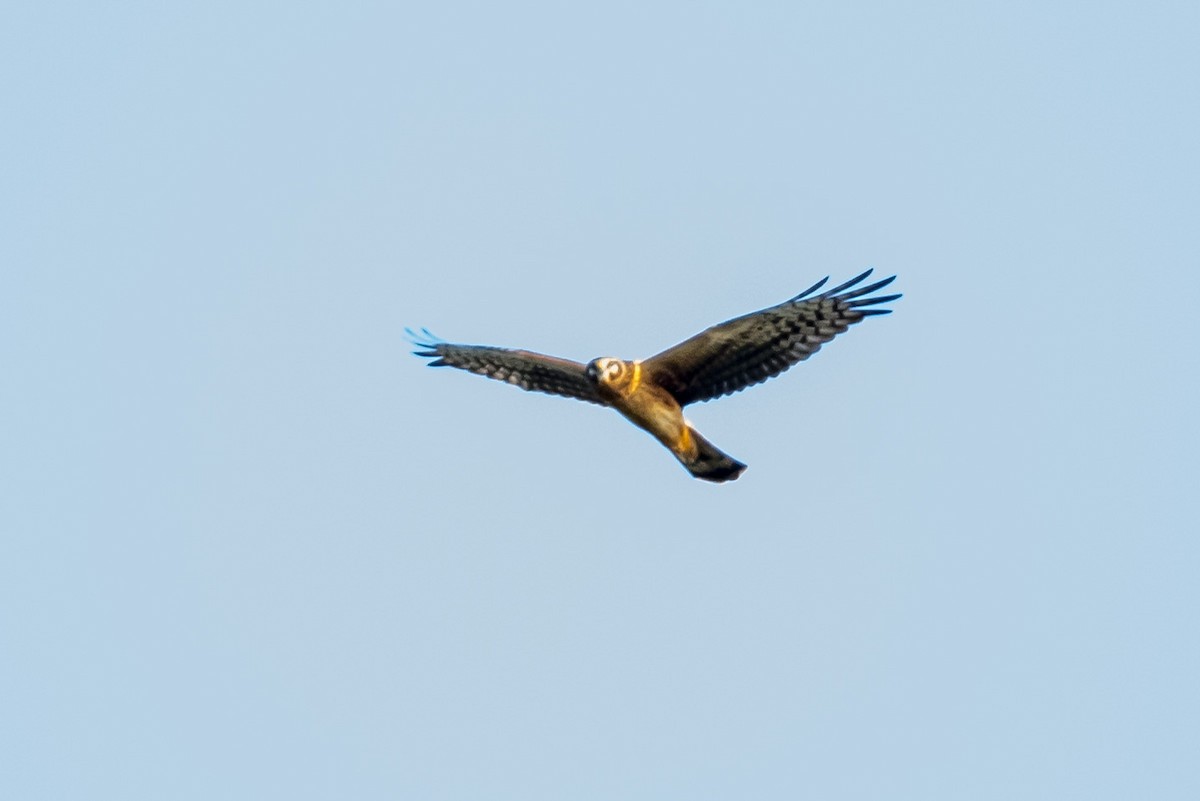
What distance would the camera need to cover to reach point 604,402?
15.0 metres

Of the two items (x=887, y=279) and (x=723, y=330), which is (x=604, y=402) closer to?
(x=723, y=330)

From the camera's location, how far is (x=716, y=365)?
14.5 m

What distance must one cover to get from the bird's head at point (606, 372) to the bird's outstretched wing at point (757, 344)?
10.5 inches

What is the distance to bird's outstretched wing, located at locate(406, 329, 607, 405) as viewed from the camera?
15266 mm

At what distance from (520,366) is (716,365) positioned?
1925mm

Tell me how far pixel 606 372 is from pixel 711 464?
1145 millimetres

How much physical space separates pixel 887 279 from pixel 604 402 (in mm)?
2325

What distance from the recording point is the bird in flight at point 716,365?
14.2 metres

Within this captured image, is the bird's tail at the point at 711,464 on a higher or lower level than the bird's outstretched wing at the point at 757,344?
lower

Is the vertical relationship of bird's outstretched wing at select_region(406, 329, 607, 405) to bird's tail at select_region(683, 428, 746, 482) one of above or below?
above

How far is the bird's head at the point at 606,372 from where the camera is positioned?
46.4 ft

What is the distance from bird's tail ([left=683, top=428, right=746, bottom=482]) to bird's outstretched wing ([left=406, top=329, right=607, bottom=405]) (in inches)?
34.4

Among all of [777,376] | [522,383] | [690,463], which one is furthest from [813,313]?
[522,383]

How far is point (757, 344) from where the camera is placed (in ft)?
47.1
